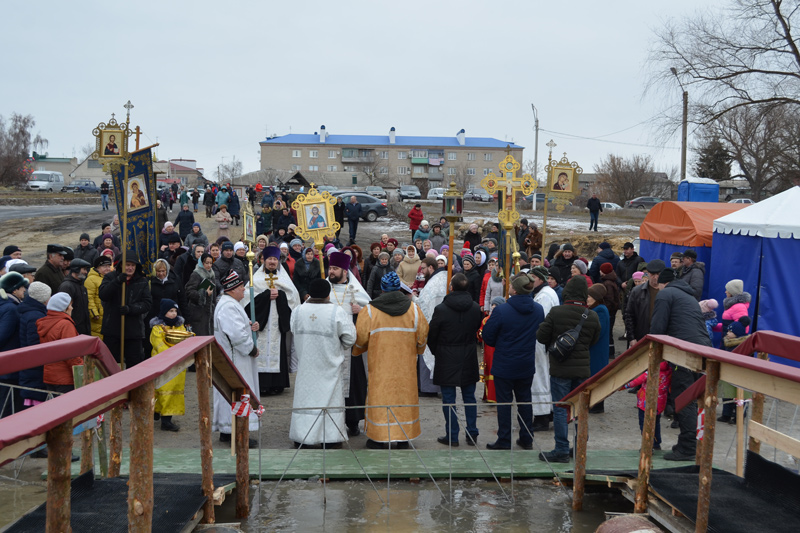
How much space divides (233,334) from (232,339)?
2.2 inches

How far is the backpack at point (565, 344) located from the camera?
6344 mm

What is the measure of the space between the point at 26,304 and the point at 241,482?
3.12m

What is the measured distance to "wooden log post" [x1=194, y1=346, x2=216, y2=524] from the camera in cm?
445

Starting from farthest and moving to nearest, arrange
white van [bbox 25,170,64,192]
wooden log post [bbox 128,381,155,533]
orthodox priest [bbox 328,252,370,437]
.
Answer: white van [bbox 25,170,64,192], orthodox priest [bbox 328,252,370,437], wooden log post [bbox 128,381,155,533]

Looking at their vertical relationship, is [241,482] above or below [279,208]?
below

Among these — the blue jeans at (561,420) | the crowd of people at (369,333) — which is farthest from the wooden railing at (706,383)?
the crowd of people at (369,333)

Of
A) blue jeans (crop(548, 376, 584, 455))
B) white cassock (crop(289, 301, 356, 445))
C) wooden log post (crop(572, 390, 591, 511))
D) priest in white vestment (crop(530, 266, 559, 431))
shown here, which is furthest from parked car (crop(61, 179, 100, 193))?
wooden log post (crop(572, 390, 591, 511))

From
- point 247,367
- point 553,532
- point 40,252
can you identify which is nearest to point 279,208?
point 40,252

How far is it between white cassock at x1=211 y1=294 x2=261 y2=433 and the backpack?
303 cm

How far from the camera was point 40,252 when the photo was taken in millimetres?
21016

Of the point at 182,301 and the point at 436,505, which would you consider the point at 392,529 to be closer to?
the point at 436,505

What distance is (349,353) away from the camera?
7.55m

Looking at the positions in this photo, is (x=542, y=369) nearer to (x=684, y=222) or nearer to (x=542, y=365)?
(x=542, y=365)

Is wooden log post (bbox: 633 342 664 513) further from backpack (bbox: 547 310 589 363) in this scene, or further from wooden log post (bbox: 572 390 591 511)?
backpack (bbox: 547 310 589 363)
